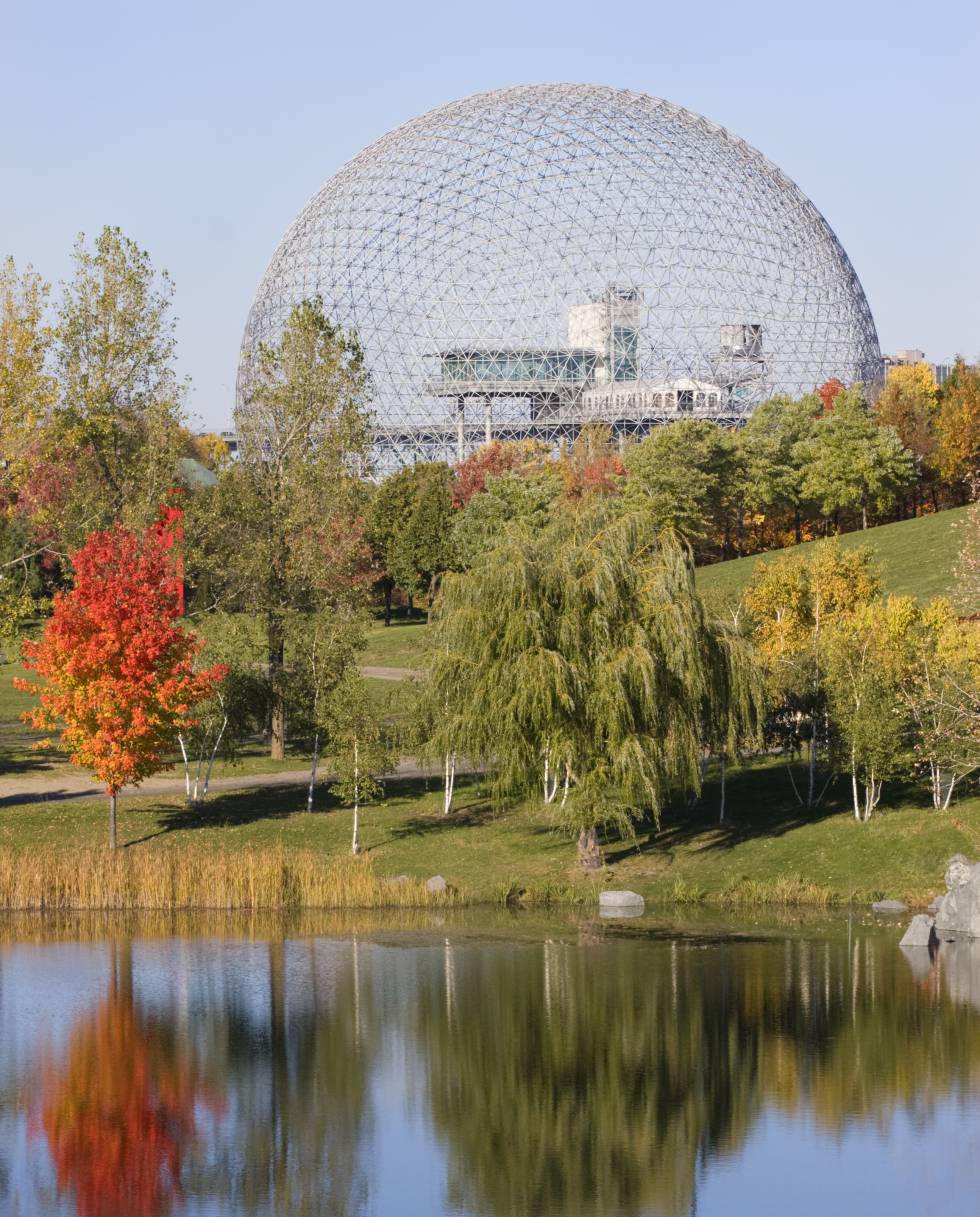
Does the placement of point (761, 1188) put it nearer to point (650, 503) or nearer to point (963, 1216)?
point (963, 1216)

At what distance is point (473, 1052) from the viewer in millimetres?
19922

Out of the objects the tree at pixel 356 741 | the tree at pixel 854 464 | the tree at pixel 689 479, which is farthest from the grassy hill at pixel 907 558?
the tree at pixel 356 741

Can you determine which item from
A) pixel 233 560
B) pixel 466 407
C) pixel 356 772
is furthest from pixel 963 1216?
pixel 466 407

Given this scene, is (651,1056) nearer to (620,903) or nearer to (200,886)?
(620,903)

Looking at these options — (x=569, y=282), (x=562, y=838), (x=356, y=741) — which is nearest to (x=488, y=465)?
(x=569, y=282)

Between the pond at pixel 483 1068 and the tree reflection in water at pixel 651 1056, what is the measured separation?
47 millimetres

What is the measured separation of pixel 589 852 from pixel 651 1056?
1039 cm

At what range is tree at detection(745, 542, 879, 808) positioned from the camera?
109 ft

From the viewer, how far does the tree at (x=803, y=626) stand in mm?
33250

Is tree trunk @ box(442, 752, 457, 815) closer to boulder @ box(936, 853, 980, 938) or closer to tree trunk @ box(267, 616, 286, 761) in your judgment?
tree trunk @ box(267, 616, 286, 761)

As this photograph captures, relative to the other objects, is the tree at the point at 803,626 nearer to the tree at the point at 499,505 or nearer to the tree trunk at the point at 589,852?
the tree trunk at the point at 589,852

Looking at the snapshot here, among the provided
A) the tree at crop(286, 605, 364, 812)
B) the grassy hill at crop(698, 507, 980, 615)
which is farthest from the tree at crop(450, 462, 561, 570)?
the tree at crop(286, 605, 364, 812)

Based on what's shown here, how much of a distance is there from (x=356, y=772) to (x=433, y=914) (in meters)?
4.75

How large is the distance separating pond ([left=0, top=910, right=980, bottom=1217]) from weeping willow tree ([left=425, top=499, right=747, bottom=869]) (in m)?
2.87
